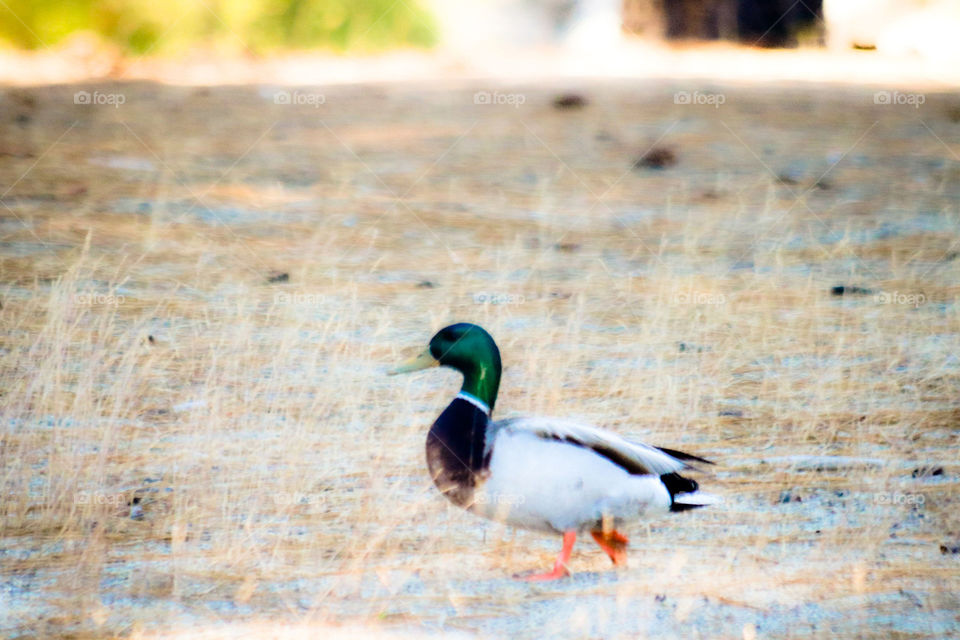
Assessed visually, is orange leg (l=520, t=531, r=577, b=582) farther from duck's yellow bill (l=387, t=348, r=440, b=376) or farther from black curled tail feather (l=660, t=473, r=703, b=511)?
duck's yellow bill (l=387, t=348, r=440, b=376)

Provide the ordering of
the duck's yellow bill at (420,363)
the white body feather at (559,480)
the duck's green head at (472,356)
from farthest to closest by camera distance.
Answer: the duck's yellow bill at (420,363) → the duck's green head at (472,356) → the white body feather at (559,480)

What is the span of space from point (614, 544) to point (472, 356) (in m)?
0.95

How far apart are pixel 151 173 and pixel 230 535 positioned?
18.7ft

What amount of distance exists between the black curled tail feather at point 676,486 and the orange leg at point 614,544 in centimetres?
29

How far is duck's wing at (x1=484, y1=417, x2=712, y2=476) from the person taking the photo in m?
3.85

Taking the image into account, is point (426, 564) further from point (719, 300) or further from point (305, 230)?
point (305, 230)

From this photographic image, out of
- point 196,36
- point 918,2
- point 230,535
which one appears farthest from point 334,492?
point 918,2

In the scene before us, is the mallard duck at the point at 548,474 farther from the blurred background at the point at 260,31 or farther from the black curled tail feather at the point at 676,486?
the blurred background at the point at 260,31

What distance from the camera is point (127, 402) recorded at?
5.49 m

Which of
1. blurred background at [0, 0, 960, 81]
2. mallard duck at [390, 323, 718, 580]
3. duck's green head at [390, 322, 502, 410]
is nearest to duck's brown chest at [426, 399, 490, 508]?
mallard duck at [390, 323, 718, 580]

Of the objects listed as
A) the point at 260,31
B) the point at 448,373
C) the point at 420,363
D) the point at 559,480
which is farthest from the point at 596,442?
the point at 260,31

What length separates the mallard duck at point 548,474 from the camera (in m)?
3.80

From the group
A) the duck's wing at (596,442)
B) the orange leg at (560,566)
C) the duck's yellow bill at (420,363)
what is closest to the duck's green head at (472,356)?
the duck's yellow bill at (420,363)

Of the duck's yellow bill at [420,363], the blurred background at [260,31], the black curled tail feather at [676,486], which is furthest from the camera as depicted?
the blurred background at [260,31]
